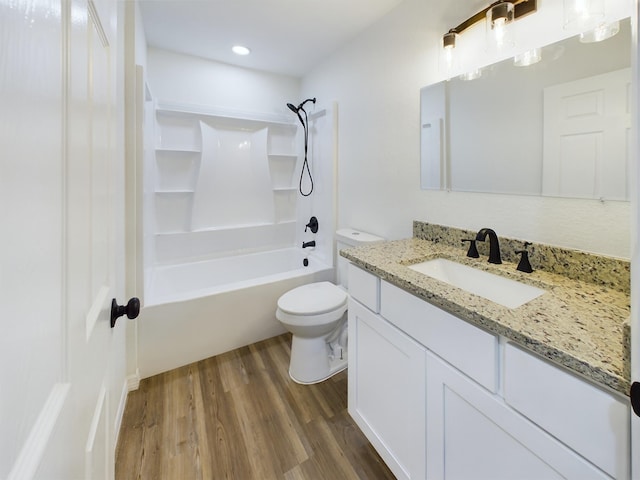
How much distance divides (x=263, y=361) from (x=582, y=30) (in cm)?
232

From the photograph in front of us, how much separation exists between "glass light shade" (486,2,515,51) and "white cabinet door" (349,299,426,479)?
4.32 ft

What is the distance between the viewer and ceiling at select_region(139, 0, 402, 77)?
1.86 m

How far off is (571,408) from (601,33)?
1225 millimetres

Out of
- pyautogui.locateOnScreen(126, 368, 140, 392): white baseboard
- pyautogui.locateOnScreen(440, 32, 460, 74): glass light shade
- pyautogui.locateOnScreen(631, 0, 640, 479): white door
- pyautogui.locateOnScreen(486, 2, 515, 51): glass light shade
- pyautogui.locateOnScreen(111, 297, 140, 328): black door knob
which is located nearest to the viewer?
pyautogui.locateOnScreen(631, 0, 640, 479): white door

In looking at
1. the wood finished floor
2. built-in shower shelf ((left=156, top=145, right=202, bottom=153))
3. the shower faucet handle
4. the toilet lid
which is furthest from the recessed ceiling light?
the wood finished floor

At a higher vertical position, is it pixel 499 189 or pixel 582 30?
pixel 582 30

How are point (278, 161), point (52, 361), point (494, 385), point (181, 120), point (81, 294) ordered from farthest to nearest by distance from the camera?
point (278, 161) < point (181, 120) < point (494, 385) < point (81, 294) < point (52, 361)

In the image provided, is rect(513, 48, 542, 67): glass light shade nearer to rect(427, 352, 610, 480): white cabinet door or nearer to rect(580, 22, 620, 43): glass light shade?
rect(580, 22, 620, 43): glass light shade

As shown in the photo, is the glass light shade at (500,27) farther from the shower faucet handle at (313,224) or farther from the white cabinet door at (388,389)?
the shower faucet handle at (313,224)

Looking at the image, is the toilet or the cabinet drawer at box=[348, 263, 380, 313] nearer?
the cabinet drawer at box=[348, 263, 380, 313]

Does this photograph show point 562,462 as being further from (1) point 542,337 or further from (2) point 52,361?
(2) point 52,361

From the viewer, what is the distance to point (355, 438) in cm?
146

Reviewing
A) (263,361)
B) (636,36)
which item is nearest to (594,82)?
(636,36)

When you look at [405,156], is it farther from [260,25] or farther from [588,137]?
[260,25]
